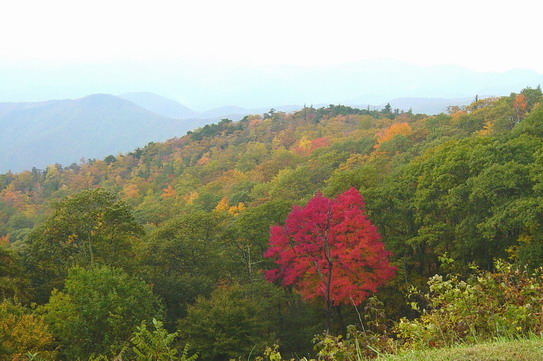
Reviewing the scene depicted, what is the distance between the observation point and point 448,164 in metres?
18.9

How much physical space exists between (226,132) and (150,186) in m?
29.1

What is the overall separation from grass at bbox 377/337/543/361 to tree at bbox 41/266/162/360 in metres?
10.6

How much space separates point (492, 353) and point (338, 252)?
12436 mm

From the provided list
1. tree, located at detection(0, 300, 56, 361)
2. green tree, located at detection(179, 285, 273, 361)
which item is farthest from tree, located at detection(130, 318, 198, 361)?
green tree, located at detection(179, 285, 273, 361)

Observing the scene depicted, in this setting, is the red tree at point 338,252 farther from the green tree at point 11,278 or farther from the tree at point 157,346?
the green tree at point 11,278

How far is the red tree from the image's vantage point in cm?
1579

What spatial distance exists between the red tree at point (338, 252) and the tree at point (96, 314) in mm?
5923

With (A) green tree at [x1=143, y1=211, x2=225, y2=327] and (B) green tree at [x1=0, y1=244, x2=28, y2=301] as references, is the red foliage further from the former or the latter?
(B) green tree at [x1=0, y1=244, x2=28, y2=301]

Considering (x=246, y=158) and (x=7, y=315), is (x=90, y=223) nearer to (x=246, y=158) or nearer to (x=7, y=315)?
(x=7, y=315)

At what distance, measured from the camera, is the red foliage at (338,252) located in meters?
15.8

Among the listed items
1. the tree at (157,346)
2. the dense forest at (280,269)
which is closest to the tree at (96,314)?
the dense forest at (280,269)

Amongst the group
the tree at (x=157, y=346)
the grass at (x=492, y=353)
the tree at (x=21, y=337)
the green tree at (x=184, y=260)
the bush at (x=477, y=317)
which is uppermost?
the grass at (x=492, y=353)

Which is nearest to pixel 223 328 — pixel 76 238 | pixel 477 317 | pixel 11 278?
pixel 11 278

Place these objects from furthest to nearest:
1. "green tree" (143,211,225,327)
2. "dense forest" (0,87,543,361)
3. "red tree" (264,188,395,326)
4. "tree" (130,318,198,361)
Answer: "green tree" (143,211,225,327)
"red tree" (264,188,395,326)
"dense forest" (0,87,543,361)
"tree" (130,318,198,361)
